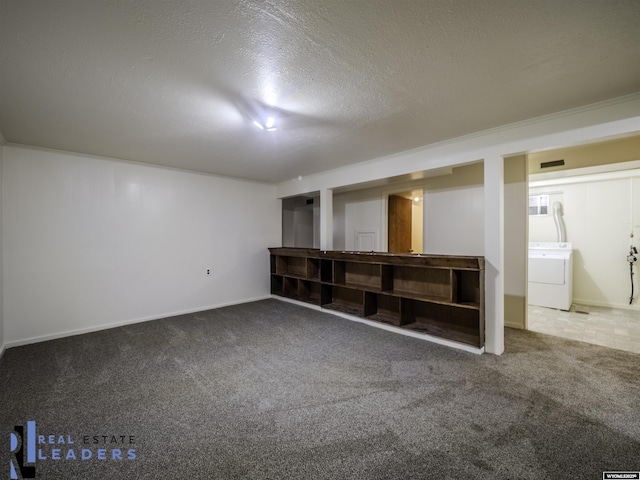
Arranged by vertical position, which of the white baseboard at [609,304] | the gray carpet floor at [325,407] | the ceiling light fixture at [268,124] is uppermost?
the ceiling light fixture at [268,124]

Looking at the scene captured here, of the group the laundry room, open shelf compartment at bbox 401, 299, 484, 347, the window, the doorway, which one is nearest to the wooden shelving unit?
open shelf compartment at bbox 401, 299, 484, 347

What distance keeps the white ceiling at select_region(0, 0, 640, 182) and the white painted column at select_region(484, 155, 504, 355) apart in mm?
538

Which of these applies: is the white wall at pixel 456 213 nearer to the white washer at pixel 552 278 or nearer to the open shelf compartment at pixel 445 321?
the open shelf compartment at pixel 445 321

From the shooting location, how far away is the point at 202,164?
14.1 ft

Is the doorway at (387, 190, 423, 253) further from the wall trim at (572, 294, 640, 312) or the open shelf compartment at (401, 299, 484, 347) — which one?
the wall trim at (572, 294, 640, 312)

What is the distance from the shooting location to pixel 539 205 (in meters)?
5.50

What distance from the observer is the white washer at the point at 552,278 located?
459 cm

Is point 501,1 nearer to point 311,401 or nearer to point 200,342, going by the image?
point 311,401

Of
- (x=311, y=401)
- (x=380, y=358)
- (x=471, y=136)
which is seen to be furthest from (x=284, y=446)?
(x=471, y=136)

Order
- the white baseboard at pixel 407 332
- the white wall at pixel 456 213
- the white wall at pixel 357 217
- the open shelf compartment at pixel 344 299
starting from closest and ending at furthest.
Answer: the white baseboard at pixel 407 332 → the white wall at pixel 456 213 → the open shelf compartment at pixel 344 299 → the white wall at pixel 357 217

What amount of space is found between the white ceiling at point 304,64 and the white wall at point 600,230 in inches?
145

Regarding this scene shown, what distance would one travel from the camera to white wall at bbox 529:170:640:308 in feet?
15.2

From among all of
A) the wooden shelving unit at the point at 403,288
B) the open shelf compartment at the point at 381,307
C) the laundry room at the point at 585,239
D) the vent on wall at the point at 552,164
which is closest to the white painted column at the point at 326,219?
the wooden shelving unit at the point at 403,288

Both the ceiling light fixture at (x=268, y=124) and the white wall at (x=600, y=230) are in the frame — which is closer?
the ceiling light fixture at (x=268, y=124)
